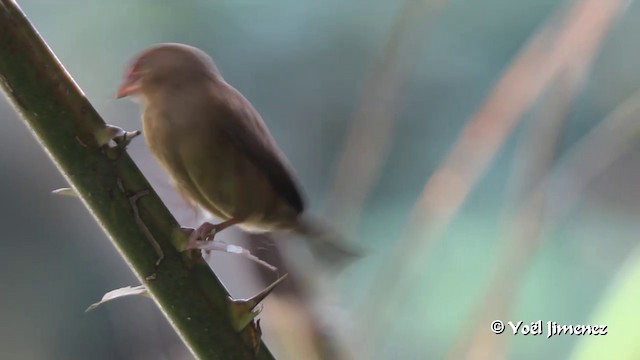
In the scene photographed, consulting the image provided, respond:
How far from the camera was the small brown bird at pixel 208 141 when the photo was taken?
465 millimetres

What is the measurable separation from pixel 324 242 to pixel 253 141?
11cm

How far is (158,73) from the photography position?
0.48 meters

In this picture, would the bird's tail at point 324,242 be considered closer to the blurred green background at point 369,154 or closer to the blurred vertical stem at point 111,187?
the blurred vertical stem at point 111,187

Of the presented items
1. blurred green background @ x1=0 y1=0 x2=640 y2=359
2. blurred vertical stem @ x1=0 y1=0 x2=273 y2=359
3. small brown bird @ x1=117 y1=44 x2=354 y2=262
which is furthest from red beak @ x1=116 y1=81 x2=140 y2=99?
blurred green background @ x1=0 y1=0 x2=640 y2=359

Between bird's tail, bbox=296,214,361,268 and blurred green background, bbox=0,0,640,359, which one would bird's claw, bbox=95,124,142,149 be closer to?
bird's tail, bbox=296,214,361,268

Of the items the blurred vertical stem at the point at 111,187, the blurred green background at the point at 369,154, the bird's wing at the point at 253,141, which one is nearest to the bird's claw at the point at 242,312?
the blurred vertical stem at the point at 111,187

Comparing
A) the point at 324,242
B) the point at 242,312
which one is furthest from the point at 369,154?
the point at 242,312

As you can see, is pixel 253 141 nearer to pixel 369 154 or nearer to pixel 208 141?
pixel 208 141

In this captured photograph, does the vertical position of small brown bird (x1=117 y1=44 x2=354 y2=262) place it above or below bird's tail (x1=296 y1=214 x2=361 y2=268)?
above

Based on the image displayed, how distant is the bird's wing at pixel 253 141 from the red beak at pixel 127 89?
51mm

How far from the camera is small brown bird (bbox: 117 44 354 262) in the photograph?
18.3 inches

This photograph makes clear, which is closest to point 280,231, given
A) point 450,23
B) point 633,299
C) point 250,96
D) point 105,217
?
point 105,217

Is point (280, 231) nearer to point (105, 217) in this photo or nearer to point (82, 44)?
point (105, 217)

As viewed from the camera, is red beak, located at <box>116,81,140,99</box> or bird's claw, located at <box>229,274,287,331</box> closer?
bird's claw, located at <box>229,274,287,331</box>
